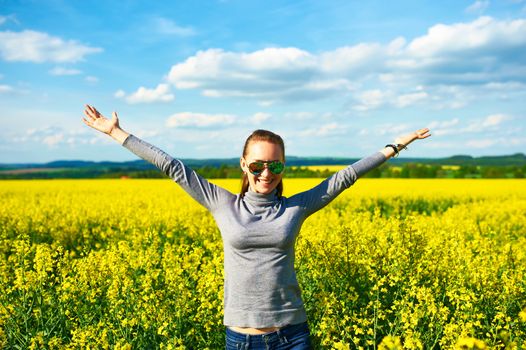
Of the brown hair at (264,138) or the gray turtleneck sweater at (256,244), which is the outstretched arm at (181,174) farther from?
the brown hair at (264,138)

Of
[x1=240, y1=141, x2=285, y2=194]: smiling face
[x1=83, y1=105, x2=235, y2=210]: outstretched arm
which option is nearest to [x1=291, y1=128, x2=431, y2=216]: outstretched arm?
[x1=240, y1=141, x2=285, y2=194]: smiling face

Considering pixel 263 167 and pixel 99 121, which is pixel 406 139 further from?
pixel 99 121

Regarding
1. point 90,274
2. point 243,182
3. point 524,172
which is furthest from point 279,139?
point 524,172

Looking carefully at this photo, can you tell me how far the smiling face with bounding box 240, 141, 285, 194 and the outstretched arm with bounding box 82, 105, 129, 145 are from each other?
0.95m

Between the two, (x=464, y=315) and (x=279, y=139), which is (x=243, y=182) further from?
(x=464, y=315)

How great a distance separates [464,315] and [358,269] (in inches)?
57.8

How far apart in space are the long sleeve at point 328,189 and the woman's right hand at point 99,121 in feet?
4.62

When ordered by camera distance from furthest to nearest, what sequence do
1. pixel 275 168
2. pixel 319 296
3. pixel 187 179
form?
pixel 319 296, pixel 187 179, pixel 275 168

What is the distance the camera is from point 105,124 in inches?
138

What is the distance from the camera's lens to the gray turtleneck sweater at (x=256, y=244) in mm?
3027

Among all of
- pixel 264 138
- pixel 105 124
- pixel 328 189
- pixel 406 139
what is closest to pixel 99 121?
pixel 105 124

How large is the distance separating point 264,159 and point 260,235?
1.64ft

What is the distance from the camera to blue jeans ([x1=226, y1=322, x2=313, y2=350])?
9.73ft

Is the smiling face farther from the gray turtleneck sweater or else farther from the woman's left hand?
the woman's left hand
